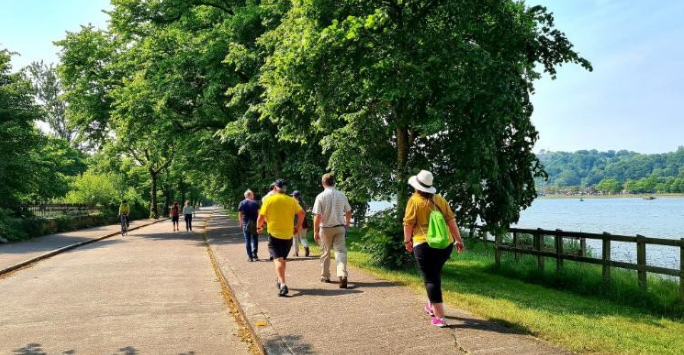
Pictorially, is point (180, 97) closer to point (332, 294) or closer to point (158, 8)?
point (158, 8)

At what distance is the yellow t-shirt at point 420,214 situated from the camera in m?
6.18

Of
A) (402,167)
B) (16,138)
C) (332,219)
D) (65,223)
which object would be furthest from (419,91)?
(65,223)

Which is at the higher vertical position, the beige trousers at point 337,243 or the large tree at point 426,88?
the large tree at point 426,88

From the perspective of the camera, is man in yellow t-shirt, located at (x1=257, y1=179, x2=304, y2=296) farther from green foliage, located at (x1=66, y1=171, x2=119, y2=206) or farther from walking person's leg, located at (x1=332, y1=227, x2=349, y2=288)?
green foliage, located at (x1=66, y1=171, x2=119, y2=206)

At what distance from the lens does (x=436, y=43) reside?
9953 millimetres

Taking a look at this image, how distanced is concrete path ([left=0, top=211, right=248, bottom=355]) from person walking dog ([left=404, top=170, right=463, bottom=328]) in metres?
2.19

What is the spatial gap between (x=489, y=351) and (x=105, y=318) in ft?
16.4

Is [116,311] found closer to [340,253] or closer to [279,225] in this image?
[279,225]

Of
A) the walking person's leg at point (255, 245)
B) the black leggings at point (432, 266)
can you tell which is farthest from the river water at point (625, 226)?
the black leggings at point (432, 266)

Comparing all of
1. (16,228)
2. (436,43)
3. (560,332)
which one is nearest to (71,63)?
(16,228)

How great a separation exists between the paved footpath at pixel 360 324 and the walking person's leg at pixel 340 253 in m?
0.21

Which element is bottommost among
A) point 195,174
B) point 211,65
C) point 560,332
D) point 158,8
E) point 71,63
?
point 560,332

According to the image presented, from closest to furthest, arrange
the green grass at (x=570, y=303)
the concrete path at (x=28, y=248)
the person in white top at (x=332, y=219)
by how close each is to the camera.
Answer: the green grass at (x=570, y=303) < the person in white top at (x=332, y=219) < the concrete path at (x=28, y=248)

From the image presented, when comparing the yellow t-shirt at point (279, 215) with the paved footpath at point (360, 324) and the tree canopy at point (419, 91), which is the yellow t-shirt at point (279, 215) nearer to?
the paved footpath at point (360, 324)
